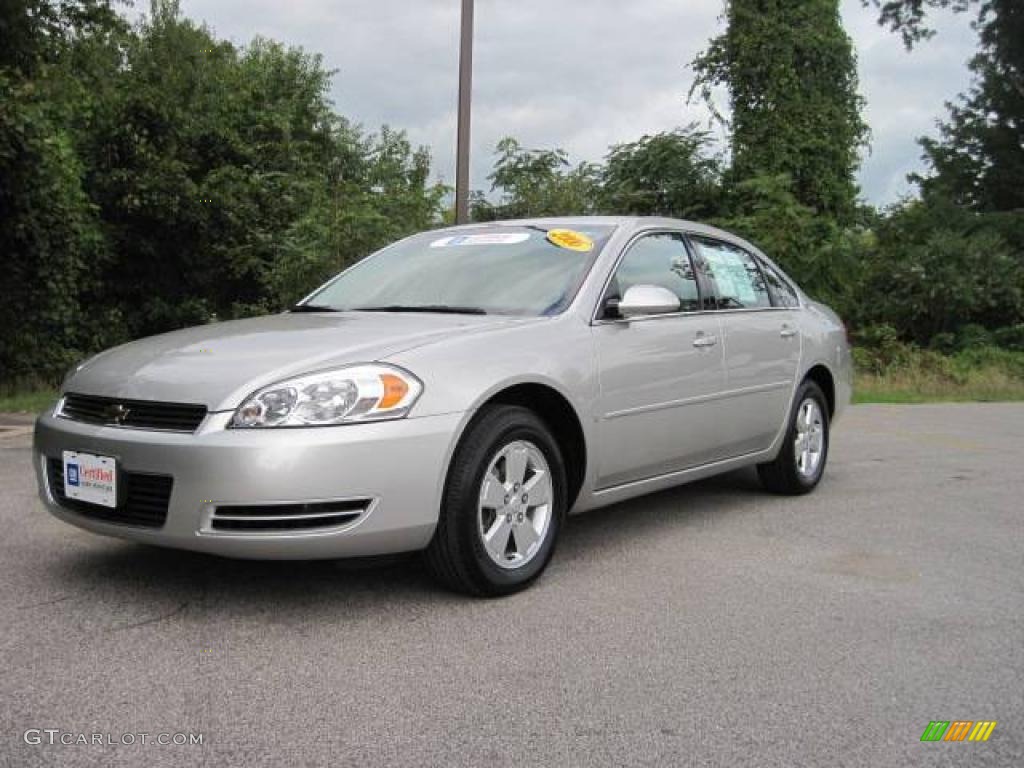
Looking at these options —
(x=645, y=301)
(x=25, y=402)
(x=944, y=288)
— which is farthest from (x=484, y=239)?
(x=944, y=288)

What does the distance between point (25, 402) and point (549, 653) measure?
9.07m

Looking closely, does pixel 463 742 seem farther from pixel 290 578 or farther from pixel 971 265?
pixel 971 265

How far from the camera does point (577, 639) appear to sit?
3457 mm

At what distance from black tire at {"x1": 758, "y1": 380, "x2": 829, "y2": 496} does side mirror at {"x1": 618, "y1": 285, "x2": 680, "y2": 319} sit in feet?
5.59

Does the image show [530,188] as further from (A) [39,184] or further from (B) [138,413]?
(B) [138,413]

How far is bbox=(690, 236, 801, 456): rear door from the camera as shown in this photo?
5348 mm

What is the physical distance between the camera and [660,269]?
16.7ft

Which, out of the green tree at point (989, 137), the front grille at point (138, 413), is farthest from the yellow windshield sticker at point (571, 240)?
the green tree at point (989, 137)

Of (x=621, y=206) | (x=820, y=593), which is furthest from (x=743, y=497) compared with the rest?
(x=621, y=206)

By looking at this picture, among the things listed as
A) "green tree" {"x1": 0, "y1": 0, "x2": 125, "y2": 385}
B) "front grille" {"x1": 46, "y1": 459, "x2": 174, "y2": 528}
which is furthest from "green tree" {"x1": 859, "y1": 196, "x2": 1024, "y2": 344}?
"front grille" {"x1": 46, "y1": 459, "x2": 174, "y2": 528}

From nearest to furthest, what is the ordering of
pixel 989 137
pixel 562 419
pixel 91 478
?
pixel 91 478 → pixel 562 419 → pixel 989 137

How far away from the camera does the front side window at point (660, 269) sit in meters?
4.77

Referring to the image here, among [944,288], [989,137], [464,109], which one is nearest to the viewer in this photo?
[464,109]

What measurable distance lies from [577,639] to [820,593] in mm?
1139
